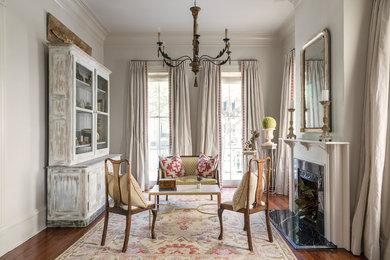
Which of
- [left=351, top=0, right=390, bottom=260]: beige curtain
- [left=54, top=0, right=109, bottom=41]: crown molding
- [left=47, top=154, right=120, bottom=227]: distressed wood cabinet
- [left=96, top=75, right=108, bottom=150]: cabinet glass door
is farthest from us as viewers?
[left=96, top=75, right=108, bottom=150]: cabinet glass door

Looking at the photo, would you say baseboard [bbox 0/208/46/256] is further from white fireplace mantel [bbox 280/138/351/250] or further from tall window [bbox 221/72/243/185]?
tall window [bbox 221/72/243/185]

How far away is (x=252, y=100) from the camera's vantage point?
5633 millimetres

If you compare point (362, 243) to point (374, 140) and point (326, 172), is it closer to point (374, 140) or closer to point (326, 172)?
point (326, 172)

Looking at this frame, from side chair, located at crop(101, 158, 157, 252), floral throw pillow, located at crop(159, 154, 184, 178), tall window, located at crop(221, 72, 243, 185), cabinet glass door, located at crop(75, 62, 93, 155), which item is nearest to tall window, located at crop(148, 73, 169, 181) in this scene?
floral throw pillow, located at crop(159, 154, 184, 178)

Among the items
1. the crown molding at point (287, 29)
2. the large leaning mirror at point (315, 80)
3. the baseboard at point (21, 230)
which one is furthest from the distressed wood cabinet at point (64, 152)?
the crown molding at point (287, 29)

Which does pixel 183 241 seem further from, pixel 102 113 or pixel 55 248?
pixel 102 113

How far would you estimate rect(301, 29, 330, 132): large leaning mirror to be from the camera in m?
3.17

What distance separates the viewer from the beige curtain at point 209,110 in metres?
5.60

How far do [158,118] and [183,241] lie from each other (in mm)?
3271

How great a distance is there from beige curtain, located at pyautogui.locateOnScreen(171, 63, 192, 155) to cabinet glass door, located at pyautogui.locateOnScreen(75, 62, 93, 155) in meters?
1.93

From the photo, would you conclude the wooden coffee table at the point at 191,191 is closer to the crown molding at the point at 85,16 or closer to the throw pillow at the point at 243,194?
the throw pillow at the point at 243,194

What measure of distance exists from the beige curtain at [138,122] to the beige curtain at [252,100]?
210 centimetres

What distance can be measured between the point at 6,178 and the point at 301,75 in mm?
3876

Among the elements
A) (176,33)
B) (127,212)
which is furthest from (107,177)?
(176,33)
